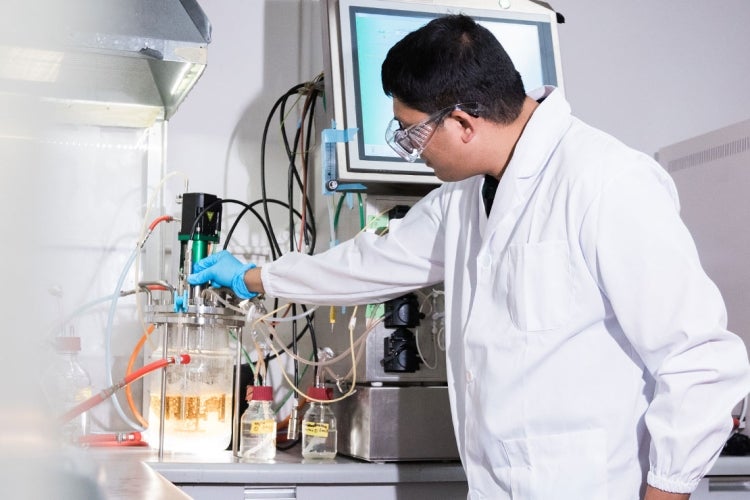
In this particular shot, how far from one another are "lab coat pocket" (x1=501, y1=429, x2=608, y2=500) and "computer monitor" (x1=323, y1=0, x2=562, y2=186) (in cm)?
76

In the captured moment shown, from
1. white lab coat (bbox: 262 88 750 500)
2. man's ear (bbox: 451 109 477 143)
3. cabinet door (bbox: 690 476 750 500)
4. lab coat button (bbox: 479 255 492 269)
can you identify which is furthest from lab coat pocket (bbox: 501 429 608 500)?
cabinet door (bbox: 690 476 750 500)

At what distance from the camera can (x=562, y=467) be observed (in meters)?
1.33

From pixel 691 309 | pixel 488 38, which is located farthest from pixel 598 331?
pixel 488 38

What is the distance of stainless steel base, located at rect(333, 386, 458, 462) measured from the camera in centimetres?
177

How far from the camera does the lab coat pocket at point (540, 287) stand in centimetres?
136

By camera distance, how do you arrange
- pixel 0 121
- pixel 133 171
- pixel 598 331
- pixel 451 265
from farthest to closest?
pixel 133 171, pixel 451 265, pixel 598 331, pixel 0 121

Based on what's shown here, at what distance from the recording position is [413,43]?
4.82 ft

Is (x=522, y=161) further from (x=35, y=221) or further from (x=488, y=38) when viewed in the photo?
(x=35, y=221)

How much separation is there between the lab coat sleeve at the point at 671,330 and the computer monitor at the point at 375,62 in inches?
28.0

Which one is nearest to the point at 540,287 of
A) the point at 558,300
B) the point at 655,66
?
the point at 558,300

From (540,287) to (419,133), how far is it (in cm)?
37

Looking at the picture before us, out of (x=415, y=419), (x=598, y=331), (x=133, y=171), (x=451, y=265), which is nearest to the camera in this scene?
(x=598, y=331)

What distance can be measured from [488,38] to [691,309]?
0.58 meters

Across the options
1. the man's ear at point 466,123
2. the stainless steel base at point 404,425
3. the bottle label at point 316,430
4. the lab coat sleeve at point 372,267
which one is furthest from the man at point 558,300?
the bottle label at point 316,430
